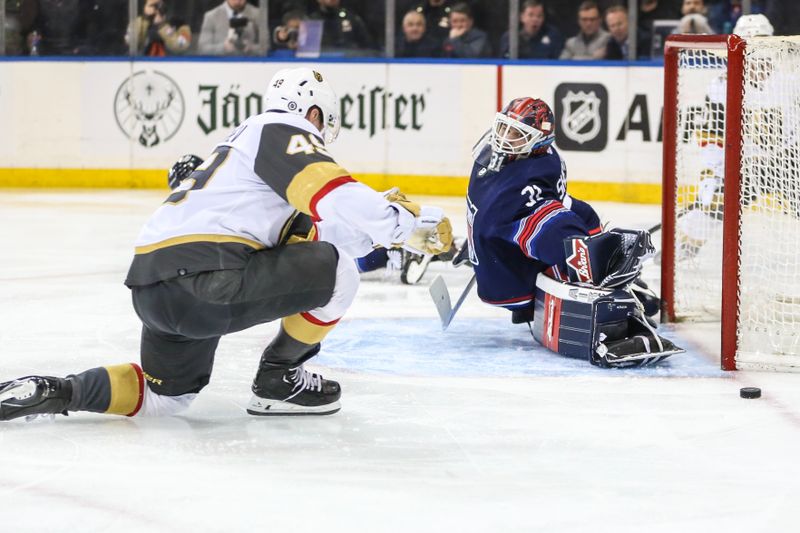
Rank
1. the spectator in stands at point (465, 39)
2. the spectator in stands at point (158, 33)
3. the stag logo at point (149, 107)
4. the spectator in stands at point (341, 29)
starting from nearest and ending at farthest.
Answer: the spectator in stands at point (465, 39)
the spectator in stands at point (341, 29)
the stag logo at point (149, 107)
the spectator in stands at point (158, 33)

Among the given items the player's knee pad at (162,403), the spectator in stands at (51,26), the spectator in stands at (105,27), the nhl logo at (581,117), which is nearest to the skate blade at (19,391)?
the player's knee pad at (162,403)

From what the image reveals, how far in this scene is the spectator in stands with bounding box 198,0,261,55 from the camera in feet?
28.5

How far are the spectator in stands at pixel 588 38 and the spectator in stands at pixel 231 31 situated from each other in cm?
209

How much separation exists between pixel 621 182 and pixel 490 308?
3.64 meters

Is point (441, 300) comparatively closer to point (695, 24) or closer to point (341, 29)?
point (695, 24)

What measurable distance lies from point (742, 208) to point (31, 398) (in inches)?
75.6

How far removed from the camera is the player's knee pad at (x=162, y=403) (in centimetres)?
291

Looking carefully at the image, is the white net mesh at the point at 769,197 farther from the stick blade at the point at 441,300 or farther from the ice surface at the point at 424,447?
the stick blade at the point at 441,300

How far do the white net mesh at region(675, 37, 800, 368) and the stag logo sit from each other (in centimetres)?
448

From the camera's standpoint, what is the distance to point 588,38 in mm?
8141

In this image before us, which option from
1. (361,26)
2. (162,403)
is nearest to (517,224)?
(162,403)

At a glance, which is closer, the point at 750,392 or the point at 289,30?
the point at 750,392

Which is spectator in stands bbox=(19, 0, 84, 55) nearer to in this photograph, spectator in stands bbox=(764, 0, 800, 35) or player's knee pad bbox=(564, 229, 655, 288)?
spectator in stands bbox=(764, 0, 800, 35)

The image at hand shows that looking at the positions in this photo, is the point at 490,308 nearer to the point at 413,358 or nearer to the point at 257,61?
the point at 413,358
